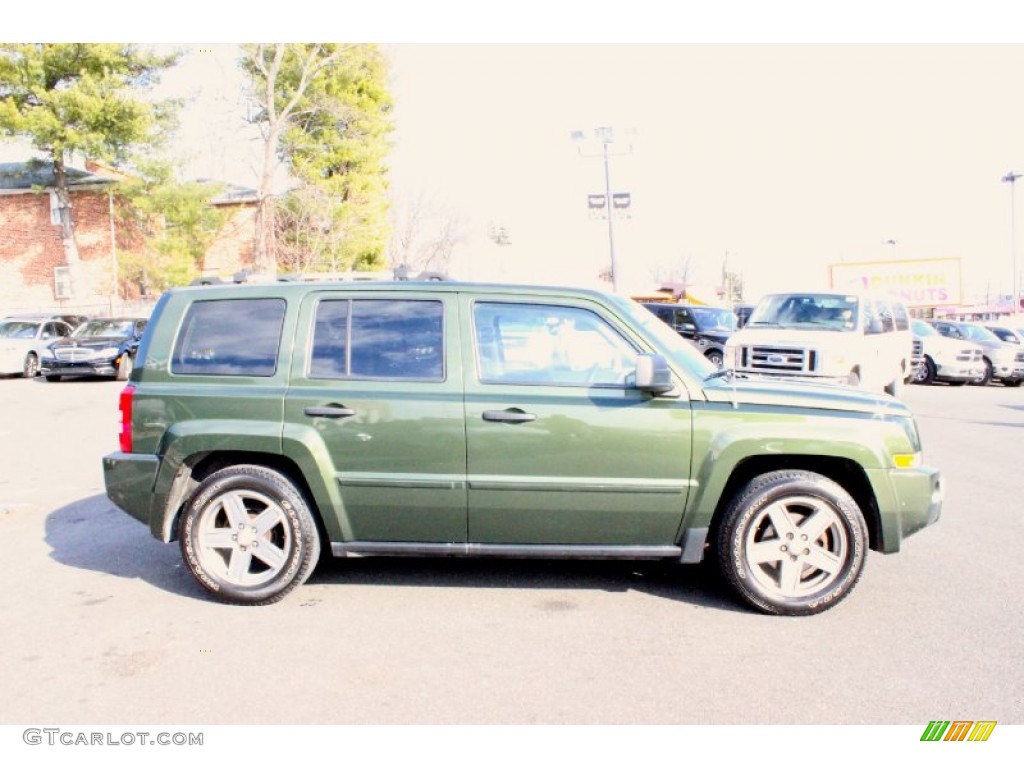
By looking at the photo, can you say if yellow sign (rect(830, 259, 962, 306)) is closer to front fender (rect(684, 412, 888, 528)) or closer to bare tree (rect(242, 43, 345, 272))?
bare tree (rect(242, 43, 345, 272))

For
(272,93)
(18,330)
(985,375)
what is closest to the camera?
(985,375)

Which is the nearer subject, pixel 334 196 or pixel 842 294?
pixel 842 294

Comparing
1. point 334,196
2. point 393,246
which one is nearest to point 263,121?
point 334,196

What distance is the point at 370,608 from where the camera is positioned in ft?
14.0

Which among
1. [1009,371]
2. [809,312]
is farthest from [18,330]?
[1009,371]

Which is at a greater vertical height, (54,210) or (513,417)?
(54,210)

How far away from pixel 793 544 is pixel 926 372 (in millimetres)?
16907

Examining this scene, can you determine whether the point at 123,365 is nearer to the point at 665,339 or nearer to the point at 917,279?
the point at 665,339

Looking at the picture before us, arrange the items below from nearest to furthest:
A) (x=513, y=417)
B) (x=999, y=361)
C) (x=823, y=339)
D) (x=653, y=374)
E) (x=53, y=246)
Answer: (x=653, y=374) < (x=513, y=417) < (x=823, y=339) < (x=999, y=361) < (x=53, y=246)

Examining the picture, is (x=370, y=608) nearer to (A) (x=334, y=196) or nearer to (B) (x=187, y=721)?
(B) (x=187, y=721)

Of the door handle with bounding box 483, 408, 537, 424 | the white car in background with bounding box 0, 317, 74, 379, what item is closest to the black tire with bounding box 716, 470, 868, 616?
the door handle with bounding box 483, 408, 537, 424

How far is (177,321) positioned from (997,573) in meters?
5.10
